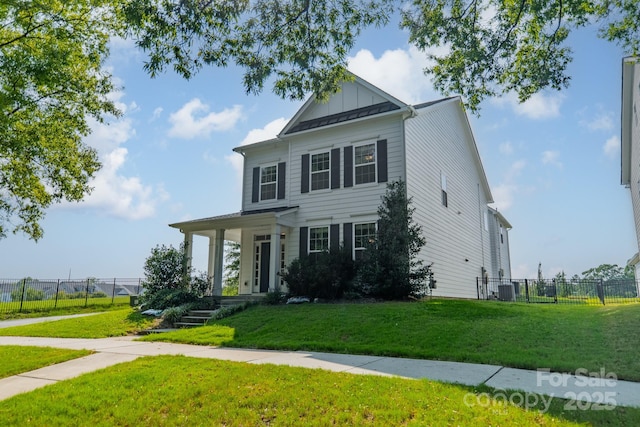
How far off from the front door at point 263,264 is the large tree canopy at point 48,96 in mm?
8888

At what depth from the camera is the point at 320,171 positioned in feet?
50.0

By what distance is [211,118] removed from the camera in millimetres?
13062

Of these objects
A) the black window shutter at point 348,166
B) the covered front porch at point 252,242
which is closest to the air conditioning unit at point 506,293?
the black window shutter at point 348,166

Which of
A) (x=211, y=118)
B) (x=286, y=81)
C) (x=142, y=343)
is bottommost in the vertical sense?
(x=142, y=343)

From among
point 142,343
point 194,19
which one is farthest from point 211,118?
point 142,343

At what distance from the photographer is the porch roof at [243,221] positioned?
14133mm

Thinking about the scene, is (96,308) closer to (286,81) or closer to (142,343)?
(142,343)

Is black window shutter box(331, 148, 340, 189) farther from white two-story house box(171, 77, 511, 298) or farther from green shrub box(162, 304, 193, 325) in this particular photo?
green shrub box(162, 304, 193, 325)

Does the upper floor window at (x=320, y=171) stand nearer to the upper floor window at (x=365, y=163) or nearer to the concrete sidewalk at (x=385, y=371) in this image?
the upper floor window at (x=365, y=163)

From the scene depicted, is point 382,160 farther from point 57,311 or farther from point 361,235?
point 57,311

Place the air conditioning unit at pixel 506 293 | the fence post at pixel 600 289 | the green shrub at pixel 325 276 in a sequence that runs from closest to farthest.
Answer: the green shrub at pixel 325 276 < the fence post at pixel 600 289 < the air conditioning unit at pixel 506 293

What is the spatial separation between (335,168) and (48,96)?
11784 millimetres

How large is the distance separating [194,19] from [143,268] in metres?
10.6

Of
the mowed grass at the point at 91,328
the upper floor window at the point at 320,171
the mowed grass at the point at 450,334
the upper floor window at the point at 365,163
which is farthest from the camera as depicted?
the upper floor window at the point at 320,171
